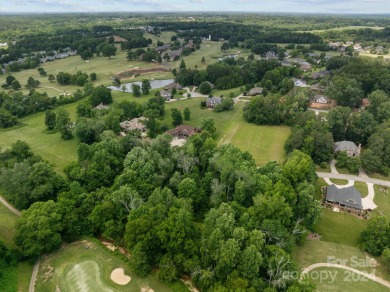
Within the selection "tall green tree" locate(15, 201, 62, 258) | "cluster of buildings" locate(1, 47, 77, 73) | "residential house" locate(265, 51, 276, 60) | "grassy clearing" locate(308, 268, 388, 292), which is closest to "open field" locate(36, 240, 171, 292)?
"tall green tree" locate(15, 201, 62, 258)

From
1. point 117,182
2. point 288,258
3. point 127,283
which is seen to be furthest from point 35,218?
point 288,258

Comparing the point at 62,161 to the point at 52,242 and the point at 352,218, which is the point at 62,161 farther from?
the point at 352,218

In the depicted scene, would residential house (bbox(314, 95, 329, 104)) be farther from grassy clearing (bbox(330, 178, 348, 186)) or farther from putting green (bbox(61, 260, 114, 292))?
putting green (bbox(61, 260, 114, 292))

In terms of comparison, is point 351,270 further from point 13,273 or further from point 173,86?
point 173,86

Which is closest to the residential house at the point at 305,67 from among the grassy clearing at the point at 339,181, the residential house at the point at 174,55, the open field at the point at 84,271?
the residential house at the point at 174,55

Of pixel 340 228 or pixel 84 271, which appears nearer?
pixel 84 271

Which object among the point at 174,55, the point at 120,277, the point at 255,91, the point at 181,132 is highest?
the point at 120,277

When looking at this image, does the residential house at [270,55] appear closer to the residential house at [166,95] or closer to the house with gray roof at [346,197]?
the residential house at [166,95]

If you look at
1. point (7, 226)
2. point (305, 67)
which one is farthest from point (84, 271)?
point (305, 67)
